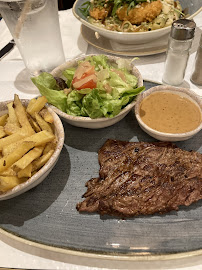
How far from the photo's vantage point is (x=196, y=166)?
87.7 inches

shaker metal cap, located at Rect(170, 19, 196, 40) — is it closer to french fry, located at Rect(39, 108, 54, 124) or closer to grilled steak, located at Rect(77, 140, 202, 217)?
grilled steak, located at Rect(77, 140, 202, 217)

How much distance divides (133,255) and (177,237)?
403 millimetres

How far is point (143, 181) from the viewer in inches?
84.1

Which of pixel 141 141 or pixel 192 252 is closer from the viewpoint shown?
pixel 192 252

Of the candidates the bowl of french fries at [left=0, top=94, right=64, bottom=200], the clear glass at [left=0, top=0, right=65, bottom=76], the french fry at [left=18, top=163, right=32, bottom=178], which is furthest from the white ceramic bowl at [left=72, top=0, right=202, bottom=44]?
the french fry at [left=18, top=163, right=32, bottom=178]

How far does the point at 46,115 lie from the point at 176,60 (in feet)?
6.18

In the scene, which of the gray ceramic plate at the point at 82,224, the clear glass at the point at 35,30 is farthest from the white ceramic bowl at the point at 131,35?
the gray ceramic plate at the point at 82,224

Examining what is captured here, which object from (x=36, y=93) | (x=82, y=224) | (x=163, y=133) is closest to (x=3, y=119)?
(x=36, y=93)

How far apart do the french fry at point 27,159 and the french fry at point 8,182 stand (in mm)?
82

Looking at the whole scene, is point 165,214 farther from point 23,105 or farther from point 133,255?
point 23,105

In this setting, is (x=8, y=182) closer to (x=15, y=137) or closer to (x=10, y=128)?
(x=15, y=137)

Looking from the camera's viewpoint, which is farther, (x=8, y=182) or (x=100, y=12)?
(x=100, y=12)

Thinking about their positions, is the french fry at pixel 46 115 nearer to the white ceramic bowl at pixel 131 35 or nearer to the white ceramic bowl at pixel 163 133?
the white ceramic bowl at pixel 163 133

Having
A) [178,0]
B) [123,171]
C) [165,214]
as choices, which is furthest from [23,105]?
[178,0]
